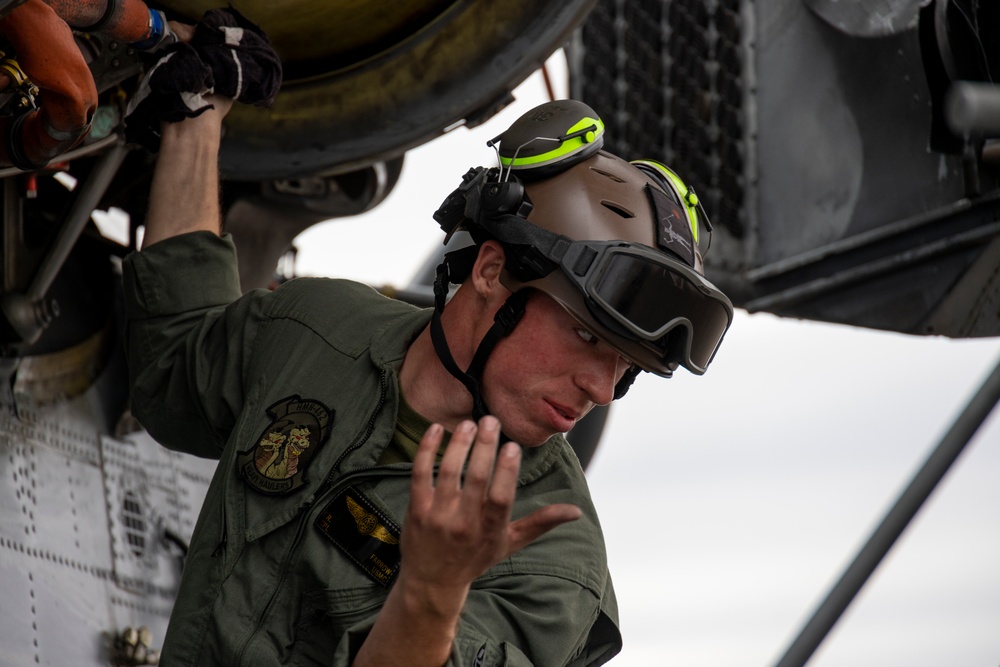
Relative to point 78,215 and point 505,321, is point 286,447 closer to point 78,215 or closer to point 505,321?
point 505,321

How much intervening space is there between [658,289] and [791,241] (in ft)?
7.96

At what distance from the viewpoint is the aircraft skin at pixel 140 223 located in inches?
131

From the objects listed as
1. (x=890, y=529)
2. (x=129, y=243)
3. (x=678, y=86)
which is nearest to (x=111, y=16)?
(x=129, y=243)

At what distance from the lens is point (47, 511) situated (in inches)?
137

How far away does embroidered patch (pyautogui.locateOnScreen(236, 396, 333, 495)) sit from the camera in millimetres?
2629

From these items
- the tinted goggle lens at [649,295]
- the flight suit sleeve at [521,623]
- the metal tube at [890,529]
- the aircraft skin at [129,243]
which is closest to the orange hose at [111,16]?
the aircraft skin at [129,243]

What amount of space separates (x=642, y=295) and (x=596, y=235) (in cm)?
17

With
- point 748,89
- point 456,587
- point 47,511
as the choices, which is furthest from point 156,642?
point 748,89

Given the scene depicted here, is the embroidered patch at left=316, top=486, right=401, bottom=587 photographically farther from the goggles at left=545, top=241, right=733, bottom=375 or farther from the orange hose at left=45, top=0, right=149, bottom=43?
the orange hose at left=45, top=0, right=149, bottom=43

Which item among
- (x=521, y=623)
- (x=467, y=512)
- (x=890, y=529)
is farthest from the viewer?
(x=890, y=529)

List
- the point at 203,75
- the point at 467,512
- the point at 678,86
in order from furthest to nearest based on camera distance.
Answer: the point at 678,86 → the point at 203,75 → the point at 467,512

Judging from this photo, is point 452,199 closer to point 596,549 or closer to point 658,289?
point 658,289

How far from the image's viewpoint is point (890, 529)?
3715mm

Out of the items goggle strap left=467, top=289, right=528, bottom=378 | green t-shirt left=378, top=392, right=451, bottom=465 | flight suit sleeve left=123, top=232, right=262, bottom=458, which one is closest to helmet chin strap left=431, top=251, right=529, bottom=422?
goggle strap left=467, top=289, right=528, bottom=378
